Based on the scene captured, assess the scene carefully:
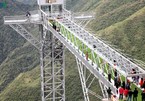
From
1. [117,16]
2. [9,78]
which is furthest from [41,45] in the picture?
[9,78]

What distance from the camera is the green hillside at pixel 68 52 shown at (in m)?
61.4

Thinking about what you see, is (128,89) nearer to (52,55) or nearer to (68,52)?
(52,55)

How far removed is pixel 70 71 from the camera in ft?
217

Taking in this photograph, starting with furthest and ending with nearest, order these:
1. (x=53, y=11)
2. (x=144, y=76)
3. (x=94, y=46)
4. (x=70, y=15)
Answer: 1. (x=53, y=11)
2. (x=70, y=15)
3. (x=94, y=46)
4. (x=144, y=76)

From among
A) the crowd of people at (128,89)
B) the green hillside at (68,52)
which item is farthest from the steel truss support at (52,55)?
the crowd of people at (128,89)

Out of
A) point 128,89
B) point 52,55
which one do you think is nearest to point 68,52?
point 52,55

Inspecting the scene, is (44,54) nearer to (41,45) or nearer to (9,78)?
(41,45)

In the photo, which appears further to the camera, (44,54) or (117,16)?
(117,16)

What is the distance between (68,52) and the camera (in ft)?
245

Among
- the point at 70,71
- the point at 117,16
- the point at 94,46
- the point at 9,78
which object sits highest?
the point at 94,46

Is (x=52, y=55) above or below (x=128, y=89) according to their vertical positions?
below

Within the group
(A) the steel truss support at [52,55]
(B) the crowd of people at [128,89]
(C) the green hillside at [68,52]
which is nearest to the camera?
(B) the crowd of people at [128,89]

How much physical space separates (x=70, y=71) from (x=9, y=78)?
31945mm

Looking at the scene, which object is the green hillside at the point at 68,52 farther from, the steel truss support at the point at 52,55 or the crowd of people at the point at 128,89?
the crowd of people at the point at 128,89
